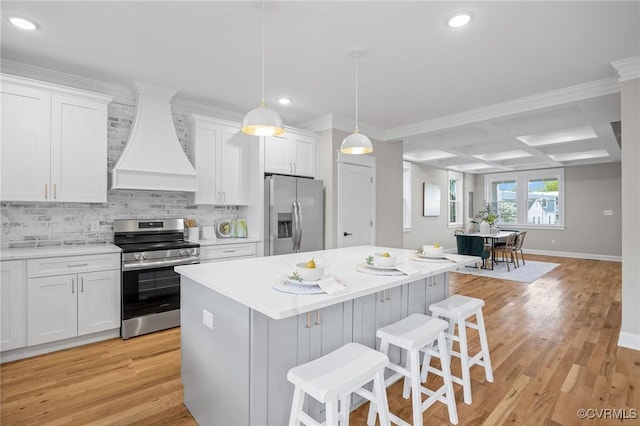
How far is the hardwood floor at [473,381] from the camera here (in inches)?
80.2

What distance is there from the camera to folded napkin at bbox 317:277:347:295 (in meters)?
1.54

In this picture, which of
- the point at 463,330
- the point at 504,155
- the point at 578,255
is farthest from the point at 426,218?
the point at 463,330

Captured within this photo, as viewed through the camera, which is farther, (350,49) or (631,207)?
(631,207)

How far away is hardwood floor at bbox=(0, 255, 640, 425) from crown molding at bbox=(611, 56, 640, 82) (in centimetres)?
254

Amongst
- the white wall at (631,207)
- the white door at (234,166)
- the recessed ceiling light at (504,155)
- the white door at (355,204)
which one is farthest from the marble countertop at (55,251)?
the recessed ceiling light at (504,155)

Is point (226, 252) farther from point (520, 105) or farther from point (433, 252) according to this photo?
point (520, 105)

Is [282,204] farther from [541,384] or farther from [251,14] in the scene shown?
[541,384]

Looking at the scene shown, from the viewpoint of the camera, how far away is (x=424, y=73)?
3.22 m

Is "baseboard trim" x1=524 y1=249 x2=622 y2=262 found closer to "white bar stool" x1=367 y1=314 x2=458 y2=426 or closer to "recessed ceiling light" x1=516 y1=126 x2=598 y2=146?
"recessed ceiling light" x1=516 y1=126 x2=598 y2=146

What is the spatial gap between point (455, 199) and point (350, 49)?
28.1 feet

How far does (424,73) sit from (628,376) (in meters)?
3.09

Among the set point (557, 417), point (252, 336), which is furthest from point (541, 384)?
point (252, 336)

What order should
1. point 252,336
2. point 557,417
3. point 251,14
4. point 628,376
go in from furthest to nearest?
1. point 628,376
2. point 251,14
3. point 557,417
4. point 252,336

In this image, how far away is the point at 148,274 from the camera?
3.38 metres
